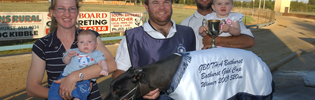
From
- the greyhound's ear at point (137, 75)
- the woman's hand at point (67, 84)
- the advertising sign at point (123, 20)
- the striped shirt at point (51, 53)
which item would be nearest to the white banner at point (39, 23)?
the advertising sign at point (123, 20)

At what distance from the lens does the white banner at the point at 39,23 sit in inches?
321

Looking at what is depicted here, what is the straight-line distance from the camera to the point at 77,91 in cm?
187

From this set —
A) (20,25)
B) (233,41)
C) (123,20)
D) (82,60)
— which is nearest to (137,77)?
(82,60)

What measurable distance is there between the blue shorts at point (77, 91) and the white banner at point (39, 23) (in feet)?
18.7

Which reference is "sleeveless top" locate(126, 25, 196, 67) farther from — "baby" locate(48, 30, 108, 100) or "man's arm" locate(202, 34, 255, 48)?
"man's arm" locate(202, 34, 255, 48)

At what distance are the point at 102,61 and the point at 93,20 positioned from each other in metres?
8.43

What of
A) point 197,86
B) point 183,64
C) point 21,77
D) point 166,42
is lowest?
point 21,77

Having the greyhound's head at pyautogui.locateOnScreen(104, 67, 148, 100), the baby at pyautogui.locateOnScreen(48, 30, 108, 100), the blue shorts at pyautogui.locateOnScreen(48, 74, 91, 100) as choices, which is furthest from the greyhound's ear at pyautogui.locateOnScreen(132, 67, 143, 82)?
the blue shorts at pyautogui.locateOnScreen(48, 74, 91, 100)

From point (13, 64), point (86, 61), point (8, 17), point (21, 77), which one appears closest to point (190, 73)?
point (86, 61)

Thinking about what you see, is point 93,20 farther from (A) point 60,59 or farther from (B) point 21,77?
(A) point 60,59

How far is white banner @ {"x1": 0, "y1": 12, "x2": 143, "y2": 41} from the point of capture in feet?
26.7

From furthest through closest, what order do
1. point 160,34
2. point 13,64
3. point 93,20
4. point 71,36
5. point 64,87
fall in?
point 93,20 → point 13,64 → point 160,34 → point 71,36 → point 64,87

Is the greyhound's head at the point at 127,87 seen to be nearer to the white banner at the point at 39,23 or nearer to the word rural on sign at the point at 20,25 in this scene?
the white banner at the point at 39,23

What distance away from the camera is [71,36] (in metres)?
2.07
